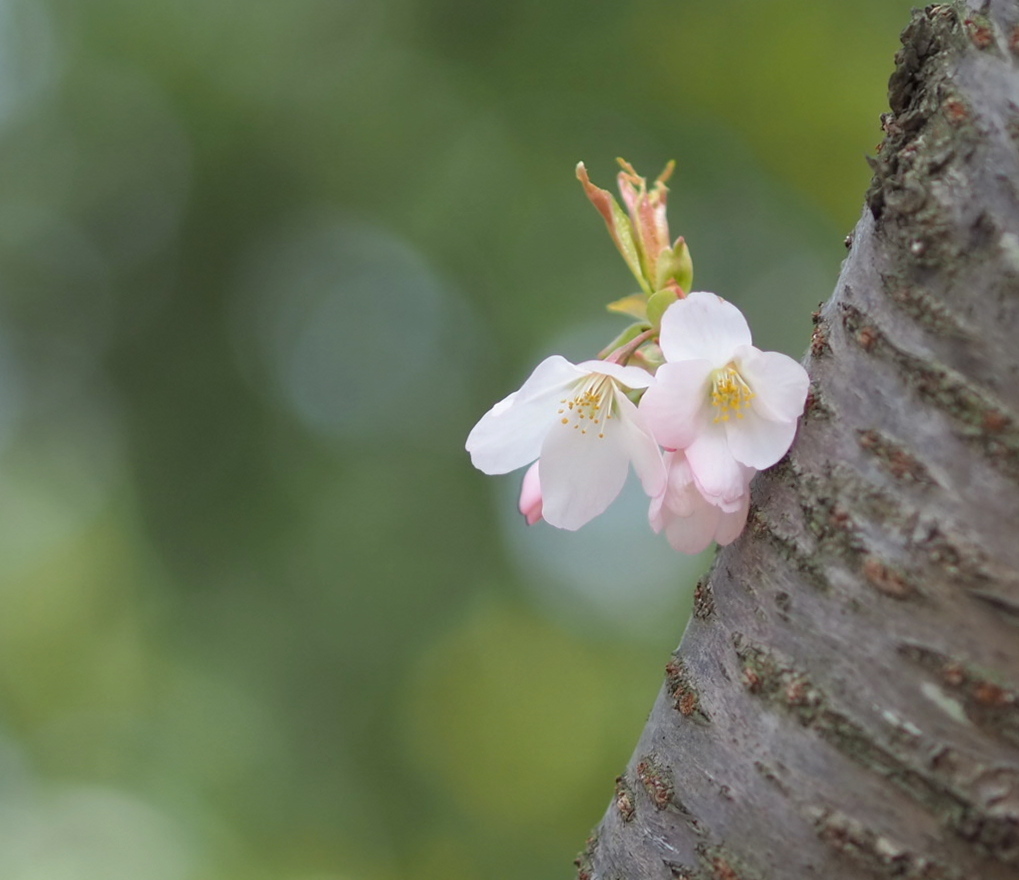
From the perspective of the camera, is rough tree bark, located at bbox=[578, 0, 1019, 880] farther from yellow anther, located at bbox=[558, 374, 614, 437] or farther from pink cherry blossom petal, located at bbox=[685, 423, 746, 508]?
yellow anther, located at bbox=[558, 374, 614, 437]

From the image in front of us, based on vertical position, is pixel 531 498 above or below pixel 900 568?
above

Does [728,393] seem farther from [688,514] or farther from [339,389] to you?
[339,389]

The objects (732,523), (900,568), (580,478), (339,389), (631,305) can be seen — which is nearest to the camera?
(900,568)

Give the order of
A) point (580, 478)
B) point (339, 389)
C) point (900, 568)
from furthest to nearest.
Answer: point (339, 389) < point (580, 478) < point (900, 568)

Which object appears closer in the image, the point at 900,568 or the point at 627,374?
the point at 900,568

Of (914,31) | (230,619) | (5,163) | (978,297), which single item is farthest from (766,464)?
(5,163)

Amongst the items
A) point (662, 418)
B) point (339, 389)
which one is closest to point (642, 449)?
point (662, 418)

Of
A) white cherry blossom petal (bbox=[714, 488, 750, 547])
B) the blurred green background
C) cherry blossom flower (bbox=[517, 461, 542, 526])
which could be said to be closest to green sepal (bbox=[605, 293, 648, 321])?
cherry blossom flower (bbox=[517, 461, 542, 526])
